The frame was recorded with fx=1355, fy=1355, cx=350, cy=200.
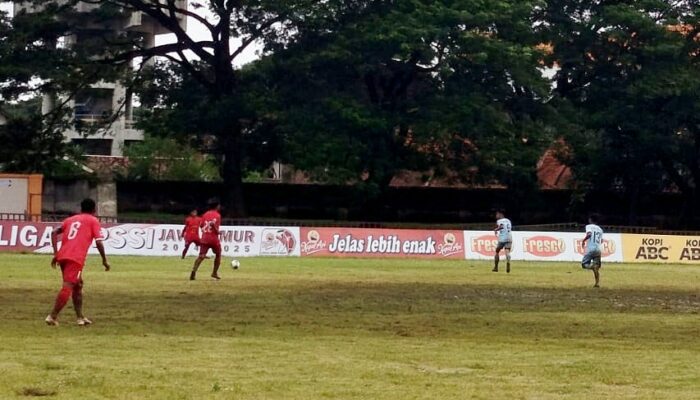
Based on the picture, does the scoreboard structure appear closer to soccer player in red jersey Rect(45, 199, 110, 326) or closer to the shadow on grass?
the shadow on grass

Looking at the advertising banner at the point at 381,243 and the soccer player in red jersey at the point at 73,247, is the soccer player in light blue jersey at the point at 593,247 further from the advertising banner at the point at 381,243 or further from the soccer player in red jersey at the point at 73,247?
the advertising banner at the point at 381,243

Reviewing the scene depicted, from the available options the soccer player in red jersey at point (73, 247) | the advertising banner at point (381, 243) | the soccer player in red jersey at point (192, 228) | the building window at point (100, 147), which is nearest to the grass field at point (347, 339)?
the soccer player in red jersey at point (73, 247)

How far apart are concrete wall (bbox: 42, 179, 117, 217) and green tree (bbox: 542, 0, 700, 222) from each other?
22.7 m

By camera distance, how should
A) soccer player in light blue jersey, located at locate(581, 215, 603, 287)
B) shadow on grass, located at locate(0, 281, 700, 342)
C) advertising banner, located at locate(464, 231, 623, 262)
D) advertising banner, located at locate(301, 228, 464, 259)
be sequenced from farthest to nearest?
advertising banner, located at locate(464, 231, 623, 262), advertising banner, located at locate(301, 228, 464, 259), soccer player in light blue jersey, located at locate(581, 215, 603, 287), shadow on grass, located at locate(0, 281, 700, 342)

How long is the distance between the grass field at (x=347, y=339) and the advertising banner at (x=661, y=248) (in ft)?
51.3

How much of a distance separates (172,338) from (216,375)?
3.91 metres

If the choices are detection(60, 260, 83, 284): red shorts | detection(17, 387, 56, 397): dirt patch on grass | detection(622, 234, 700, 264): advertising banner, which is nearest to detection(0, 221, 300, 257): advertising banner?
detection(622, 234, 700, 264): advertising banner

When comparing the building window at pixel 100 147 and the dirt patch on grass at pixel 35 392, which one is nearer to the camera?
the dirt patch on grass at pixel 35 392

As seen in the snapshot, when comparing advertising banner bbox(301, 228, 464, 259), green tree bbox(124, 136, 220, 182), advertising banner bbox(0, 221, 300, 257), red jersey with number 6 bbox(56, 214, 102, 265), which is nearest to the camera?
red jersey with number 6 bbox(56, 214, 102, 265)

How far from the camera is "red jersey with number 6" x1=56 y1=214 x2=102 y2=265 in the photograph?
1872cm

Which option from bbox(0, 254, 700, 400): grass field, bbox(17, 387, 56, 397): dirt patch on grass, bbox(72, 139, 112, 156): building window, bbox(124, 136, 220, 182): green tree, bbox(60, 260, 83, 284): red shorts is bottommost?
bbox(17, 387, 56, 397): dirt patch on grass

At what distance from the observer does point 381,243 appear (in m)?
46.9

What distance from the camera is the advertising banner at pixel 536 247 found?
4756cm

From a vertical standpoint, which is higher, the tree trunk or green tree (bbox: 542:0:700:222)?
green tree (bbox: 542:0:700:222)
